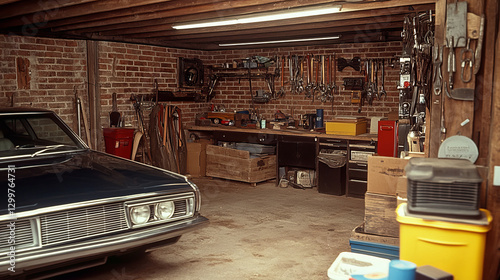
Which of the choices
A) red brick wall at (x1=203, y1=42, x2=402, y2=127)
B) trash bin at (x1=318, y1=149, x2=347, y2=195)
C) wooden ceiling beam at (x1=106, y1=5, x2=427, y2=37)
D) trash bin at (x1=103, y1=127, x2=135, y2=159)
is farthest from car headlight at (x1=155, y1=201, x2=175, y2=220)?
red brick wall at (x1=203, y1=42, x2=402, y2=127)

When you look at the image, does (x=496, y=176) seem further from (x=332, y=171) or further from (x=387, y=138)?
(x=332, y=171)

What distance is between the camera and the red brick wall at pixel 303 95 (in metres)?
7.26

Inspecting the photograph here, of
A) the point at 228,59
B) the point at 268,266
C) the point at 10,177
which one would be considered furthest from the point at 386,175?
A: the point at 228,59

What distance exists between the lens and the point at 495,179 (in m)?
2.89

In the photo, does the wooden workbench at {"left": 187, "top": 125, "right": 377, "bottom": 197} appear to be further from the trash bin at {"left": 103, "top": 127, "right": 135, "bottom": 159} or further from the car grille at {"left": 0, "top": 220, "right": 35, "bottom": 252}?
the car grille at {"left": 0, "top": 220, "right": 35, "bottom": 252}

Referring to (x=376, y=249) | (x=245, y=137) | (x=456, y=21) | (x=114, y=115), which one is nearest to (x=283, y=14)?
(x=456, y=21)

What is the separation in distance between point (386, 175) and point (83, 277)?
8.66 feet

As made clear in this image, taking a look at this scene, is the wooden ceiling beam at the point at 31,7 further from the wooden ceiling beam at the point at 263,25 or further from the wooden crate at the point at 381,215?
the wooden crate at the point at 381,215

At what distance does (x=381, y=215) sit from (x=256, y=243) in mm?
1477

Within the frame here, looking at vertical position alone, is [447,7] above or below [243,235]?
above

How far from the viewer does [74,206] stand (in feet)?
Answer: 9.89

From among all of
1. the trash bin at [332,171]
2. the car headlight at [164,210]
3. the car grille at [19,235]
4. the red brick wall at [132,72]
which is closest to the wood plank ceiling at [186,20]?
the red brick wall at [132,72]

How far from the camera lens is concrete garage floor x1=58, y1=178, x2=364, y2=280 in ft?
12.8

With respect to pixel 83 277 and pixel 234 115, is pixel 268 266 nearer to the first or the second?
pixel 83 277
